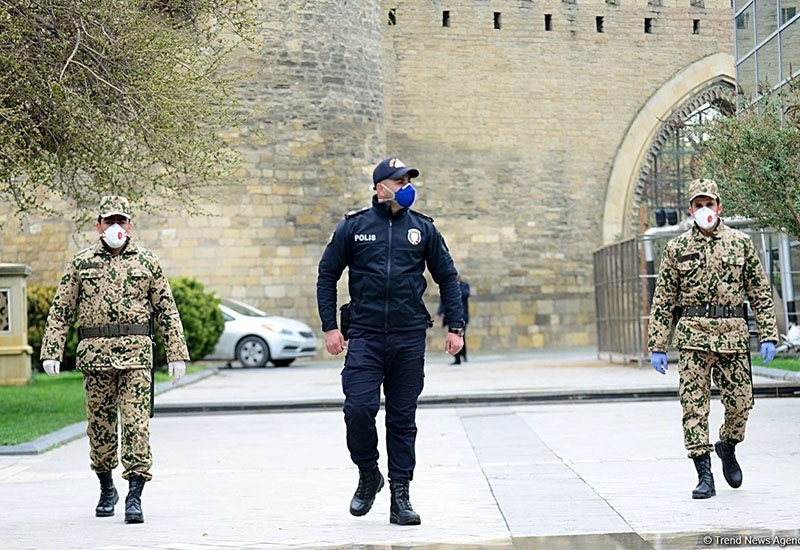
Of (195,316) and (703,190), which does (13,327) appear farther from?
(703,190)

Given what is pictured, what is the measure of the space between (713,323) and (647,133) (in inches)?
1063

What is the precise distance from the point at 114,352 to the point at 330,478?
87.5 inches

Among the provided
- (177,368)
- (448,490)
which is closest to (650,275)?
(448,490)

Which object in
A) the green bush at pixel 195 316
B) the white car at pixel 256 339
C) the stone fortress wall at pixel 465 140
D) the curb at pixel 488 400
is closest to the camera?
the curb at pixel 488 400

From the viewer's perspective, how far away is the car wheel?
2680cm

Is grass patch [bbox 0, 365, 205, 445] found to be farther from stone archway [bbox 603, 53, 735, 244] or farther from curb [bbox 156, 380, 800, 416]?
stone archway [bbox 603, 53, 735, 244]

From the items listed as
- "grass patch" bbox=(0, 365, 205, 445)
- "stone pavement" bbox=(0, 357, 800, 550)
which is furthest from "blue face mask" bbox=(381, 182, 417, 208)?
"grass patch" bbox=(0, 365, 205, 445)

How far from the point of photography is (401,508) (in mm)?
7449

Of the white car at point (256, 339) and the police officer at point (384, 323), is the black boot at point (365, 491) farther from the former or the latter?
the white car at point (256, 339)

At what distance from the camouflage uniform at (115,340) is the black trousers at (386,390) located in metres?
1.14

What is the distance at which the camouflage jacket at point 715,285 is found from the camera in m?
8.10

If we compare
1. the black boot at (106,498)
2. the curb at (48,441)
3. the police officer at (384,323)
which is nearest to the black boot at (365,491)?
the police officer at (384,323)

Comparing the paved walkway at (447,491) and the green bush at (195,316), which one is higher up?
the green bush at (195,316)

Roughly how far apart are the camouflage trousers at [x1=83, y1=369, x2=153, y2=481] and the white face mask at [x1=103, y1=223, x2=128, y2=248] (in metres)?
0.69
